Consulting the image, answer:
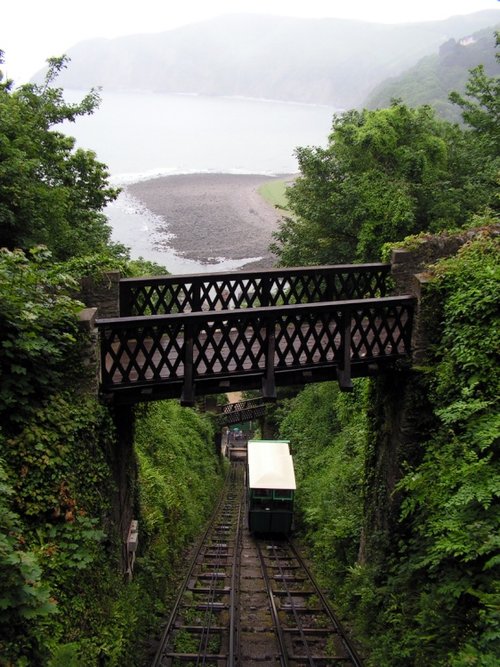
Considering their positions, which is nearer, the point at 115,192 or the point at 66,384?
the point at 66,384

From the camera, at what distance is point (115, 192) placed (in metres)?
19.8

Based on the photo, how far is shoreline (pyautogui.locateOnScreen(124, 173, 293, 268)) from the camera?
47.5 meters

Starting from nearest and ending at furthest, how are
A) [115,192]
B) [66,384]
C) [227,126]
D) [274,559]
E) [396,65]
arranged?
[66,384] < [274,559] < [115,192] < [227,126] < [396,65]

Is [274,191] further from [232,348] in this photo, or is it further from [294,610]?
[232,348]

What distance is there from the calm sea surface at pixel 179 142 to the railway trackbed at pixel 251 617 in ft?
95.4

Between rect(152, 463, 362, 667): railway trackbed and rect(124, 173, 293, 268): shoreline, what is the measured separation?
30.0m

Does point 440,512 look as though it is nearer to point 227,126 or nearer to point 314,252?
point 314,252

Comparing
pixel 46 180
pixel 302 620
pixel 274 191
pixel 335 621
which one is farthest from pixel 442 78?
pixel 335 621

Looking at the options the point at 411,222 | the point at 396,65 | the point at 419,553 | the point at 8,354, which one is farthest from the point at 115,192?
the point at 396,65

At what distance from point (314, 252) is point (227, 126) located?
352 ft

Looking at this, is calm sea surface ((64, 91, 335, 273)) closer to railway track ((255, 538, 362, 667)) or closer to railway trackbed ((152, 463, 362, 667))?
railway trackbed ((152, 463, 362, 667))

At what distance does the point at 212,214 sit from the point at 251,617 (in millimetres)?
47804

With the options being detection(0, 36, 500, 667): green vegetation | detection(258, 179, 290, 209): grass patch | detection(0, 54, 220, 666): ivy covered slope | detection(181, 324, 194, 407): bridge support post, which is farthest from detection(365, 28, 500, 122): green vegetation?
detection(0, 54, 220, 666): ivy covered slope

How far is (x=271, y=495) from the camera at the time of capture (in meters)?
17.5
